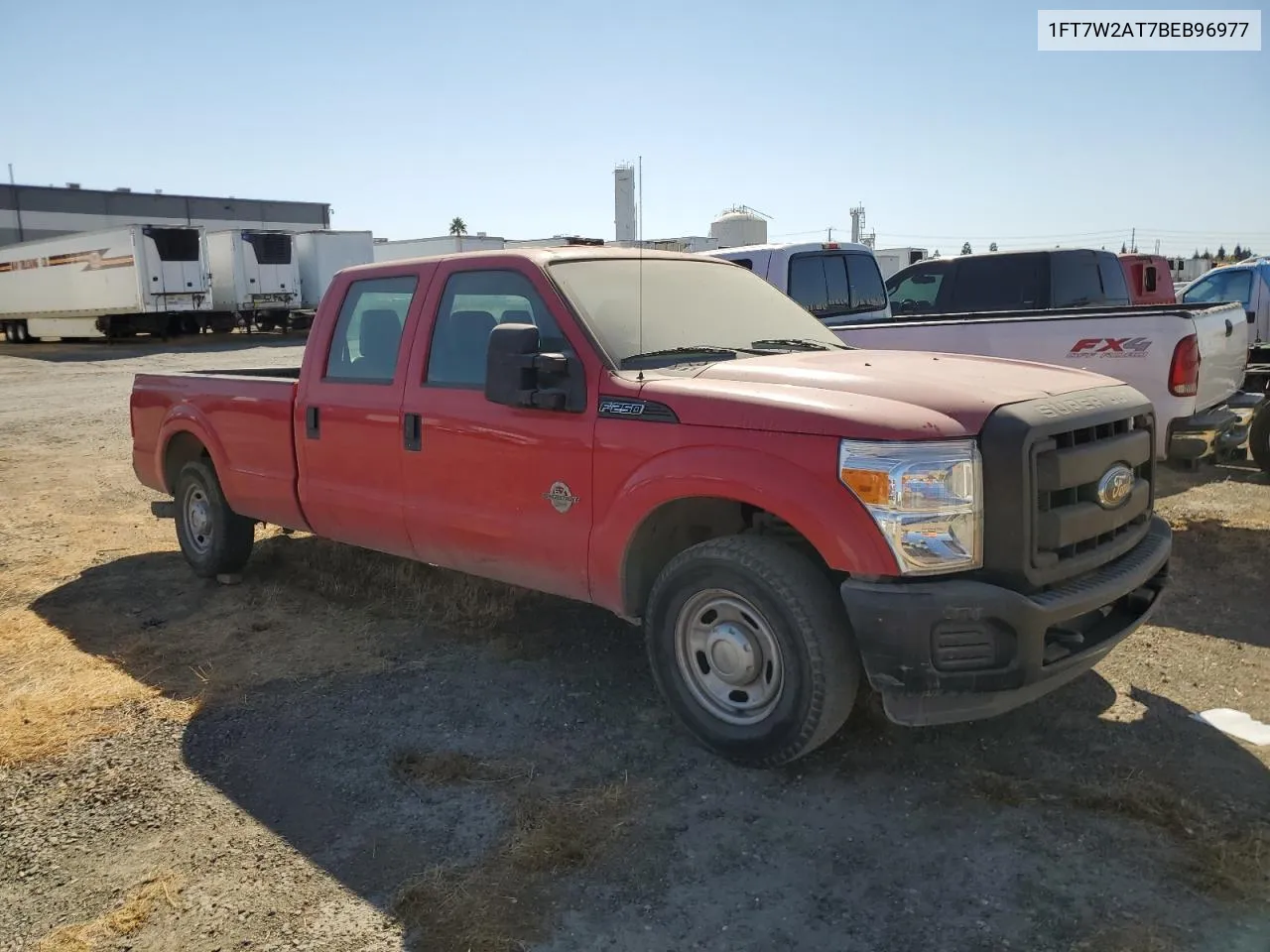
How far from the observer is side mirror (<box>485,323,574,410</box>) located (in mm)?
3986

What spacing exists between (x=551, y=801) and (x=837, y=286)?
7.08 metres

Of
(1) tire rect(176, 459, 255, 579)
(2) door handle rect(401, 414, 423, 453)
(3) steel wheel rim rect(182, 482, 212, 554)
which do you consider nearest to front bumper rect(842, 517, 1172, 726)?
(2) door handle rect(401, 414, 423, 453)

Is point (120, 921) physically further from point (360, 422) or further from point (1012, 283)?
point (1012, 283)

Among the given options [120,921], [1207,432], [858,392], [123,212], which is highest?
[123,212]

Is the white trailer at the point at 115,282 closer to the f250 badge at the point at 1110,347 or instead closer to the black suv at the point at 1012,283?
the black suv at the point at 1012,283

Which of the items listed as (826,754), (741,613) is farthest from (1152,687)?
→ (741,613)

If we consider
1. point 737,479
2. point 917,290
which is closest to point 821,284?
point 917,290

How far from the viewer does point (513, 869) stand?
3.14 m

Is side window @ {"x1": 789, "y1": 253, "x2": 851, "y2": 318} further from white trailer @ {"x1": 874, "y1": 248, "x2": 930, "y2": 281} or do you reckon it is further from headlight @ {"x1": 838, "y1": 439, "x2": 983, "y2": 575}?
white trailer @ {"x1": 874, "y1": 248, "x2": 930, "y2": 281}

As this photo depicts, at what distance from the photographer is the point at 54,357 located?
89.8 ft

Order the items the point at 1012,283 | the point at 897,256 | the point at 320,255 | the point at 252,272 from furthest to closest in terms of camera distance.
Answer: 1. the point at 897,256
2. the point at 320,255
3. the point at 252,272
4. the point at 1012,283

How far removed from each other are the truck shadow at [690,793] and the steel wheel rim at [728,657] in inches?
9.7

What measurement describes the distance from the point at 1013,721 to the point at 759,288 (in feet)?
7.92

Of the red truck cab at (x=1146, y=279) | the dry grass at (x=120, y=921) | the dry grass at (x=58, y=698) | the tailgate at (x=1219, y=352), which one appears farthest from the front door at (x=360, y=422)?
the red truck cab at (x=1146, y=279)
